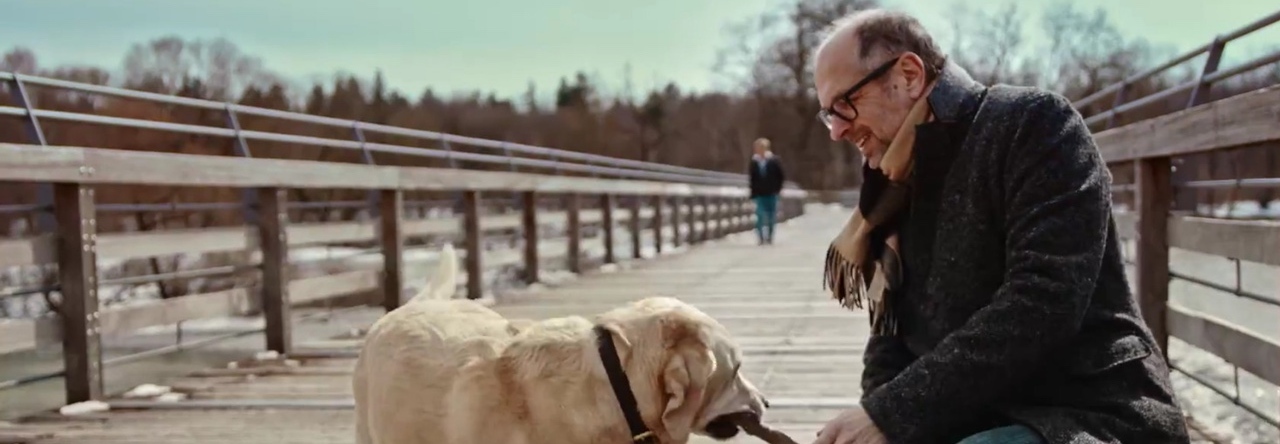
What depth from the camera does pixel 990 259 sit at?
206cm

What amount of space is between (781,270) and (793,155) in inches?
1745

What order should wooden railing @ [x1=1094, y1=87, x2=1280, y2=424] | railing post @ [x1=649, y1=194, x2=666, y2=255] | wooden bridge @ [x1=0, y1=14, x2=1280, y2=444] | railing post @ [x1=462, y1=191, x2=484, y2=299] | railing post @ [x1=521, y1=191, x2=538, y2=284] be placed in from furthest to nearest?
railing post @ [x1=649, y1=194, x2=666, y2=255] < railing post @ [x1=521, y1=191, x2=538, y2=284] < railing post @ [x1=462, y1=191, x2=484, y2=299] < wooden bridge @ [x1=0, y1=14, x2=1280, y2=444] < wooden railing @ [x1=1094, y1=87, x2=1280, y2=424]

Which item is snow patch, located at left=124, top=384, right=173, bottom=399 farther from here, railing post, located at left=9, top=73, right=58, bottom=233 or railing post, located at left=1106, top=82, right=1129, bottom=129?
railing post, located at left=1106, top=82, right=1129, bottom=129

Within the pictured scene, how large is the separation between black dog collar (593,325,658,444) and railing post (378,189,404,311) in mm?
4652

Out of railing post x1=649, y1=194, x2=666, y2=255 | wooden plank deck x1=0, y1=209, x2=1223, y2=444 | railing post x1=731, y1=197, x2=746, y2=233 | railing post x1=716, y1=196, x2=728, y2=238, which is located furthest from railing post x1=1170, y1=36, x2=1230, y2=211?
railing post x1=731, y1=197, x2=746, y2=233

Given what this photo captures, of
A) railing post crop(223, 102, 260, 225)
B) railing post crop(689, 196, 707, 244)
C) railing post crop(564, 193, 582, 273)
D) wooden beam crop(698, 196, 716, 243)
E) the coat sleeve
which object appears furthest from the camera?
wooden beam crop(698, 196, 716, 243)

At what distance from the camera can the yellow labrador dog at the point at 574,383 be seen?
2516 millimetres

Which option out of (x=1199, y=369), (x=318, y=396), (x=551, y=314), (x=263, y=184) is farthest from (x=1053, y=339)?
(x=551, y=314)

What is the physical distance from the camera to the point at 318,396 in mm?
4875

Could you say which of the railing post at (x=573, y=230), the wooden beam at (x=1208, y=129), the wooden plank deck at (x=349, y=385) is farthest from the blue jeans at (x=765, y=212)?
the wooden beam at (x=1208, y=129)

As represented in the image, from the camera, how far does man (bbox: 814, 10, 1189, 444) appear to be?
6.26 feet

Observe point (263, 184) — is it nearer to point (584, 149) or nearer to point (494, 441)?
point (494, 441)

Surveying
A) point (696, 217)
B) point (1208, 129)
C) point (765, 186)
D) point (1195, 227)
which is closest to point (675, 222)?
point (765, 186)

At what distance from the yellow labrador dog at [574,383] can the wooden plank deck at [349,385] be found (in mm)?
1311
